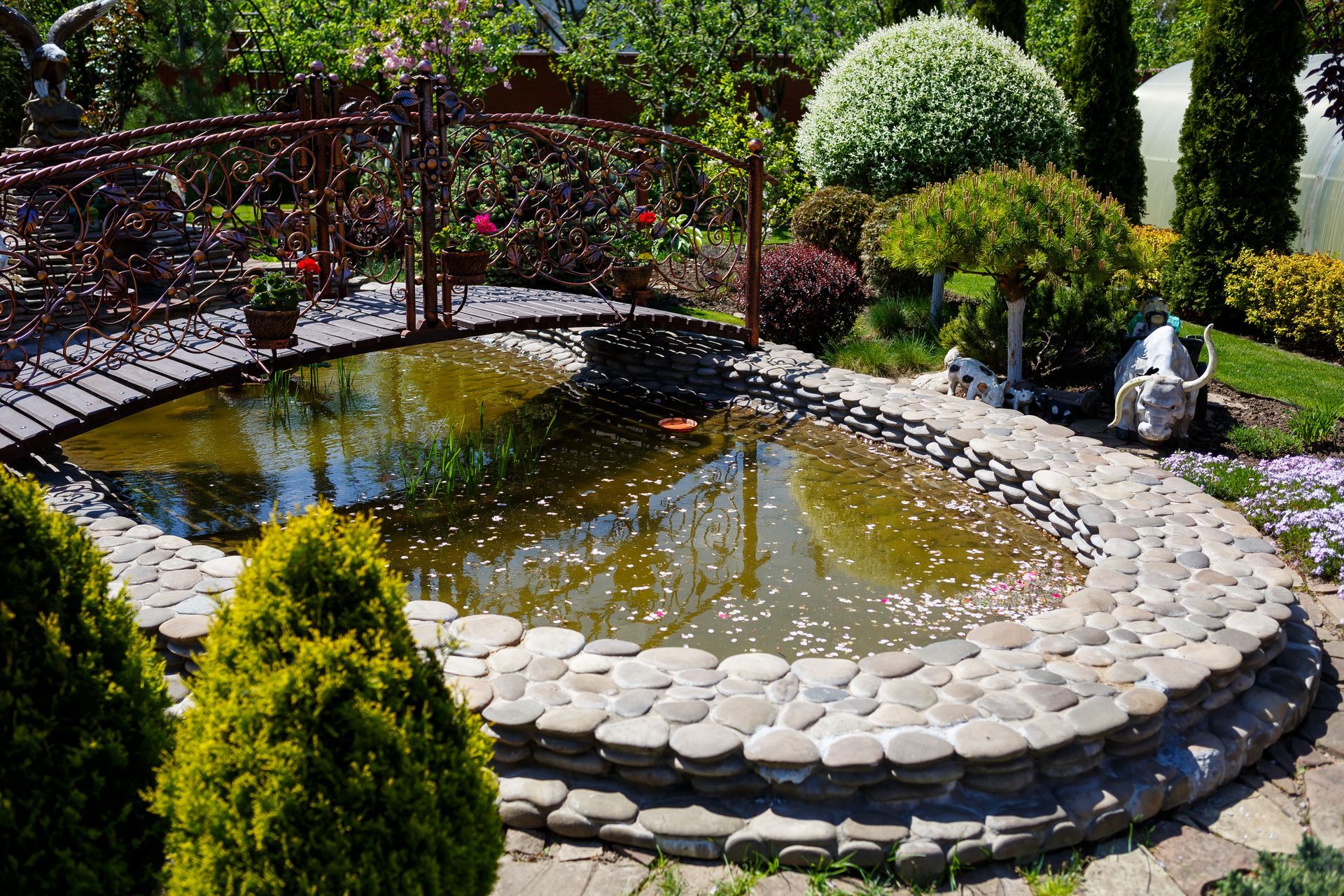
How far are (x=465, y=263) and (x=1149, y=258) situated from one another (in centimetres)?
509

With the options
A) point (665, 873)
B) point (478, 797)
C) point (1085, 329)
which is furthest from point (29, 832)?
point (1085, 329)

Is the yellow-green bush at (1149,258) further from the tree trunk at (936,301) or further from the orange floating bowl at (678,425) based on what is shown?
the orange floating bowl at (678,425)

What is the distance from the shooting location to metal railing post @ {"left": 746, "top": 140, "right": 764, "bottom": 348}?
8852 millimetres

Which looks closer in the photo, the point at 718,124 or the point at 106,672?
the point at 106,672

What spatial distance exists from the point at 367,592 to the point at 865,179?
1031 centimetres

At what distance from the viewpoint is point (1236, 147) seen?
10.9m

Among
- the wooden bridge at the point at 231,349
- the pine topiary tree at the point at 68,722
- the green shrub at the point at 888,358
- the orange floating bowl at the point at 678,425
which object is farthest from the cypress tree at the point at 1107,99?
the pine topiary tree at the point at 68,722

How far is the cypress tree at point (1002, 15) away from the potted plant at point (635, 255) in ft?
25.1

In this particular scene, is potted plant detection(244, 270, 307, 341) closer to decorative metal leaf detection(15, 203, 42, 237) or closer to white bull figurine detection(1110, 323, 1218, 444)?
Result: decorative metal leaf detection(15, 203, 42, 237)

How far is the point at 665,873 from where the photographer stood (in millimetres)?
3475

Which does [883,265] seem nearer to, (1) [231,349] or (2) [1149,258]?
(2) [1149,258]

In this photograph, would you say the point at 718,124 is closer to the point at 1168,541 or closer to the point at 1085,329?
the point at 1085,329

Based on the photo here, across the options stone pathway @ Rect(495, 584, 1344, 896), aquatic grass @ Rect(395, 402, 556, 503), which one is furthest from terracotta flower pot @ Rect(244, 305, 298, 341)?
stone pathway @ Rect(495, 584, 1344, 896)

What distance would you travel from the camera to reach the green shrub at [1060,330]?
29.5 feet
